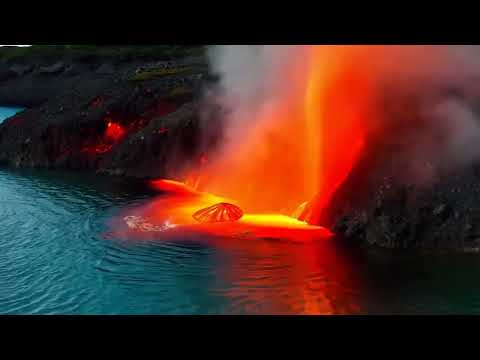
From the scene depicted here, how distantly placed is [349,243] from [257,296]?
31.8ft

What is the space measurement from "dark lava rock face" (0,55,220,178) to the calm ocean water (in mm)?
18554

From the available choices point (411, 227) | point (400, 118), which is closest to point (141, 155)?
point (400, 118)

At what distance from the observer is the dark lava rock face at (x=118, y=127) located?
5259 cm

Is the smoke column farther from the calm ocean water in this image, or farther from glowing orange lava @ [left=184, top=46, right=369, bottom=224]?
the calm ocean water

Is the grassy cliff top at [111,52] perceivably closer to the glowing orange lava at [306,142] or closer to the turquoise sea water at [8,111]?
the turquoise sea water at [8,111]

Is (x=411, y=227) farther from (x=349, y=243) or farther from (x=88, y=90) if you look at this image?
(x=88, y=90)

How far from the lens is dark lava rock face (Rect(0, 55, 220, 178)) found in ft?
173

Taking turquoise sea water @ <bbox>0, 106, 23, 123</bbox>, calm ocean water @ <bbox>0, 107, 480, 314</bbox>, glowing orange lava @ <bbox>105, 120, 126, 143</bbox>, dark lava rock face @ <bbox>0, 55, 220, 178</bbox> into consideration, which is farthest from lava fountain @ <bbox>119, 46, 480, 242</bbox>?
turquoise sea water @ <bbox>0, 106, 23, 123</bbox>

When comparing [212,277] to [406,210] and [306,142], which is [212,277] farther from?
[306,142]

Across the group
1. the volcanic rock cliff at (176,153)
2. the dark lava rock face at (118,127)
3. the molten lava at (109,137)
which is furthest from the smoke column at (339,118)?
the molten lava at (109,137)

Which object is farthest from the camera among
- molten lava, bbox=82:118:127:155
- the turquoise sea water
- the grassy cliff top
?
the grassy cliff top

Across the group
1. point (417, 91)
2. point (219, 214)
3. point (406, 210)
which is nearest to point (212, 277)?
point (219, 214)

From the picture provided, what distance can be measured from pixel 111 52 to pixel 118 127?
262ft

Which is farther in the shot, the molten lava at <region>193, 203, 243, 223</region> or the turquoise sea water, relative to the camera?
the turquoise sea water
